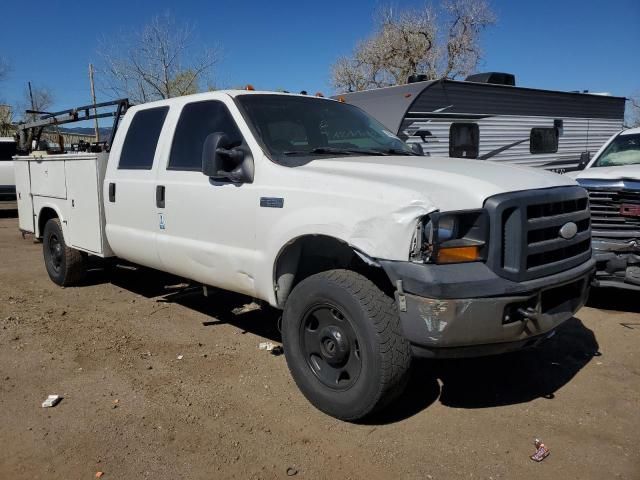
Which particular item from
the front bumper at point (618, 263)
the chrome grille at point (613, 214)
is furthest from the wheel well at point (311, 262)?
the chrome grille at point (613, 214)

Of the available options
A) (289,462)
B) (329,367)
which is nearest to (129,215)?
(329,367)

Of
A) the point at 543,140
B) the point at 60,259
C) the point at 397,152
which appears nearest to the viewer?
the point at 397,152

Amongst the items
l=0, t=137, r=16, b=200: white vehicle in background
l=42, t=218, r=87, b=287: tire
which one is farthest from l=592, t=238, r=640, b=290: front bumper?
l=0, t=137, r=16, b=200: white vehicle in background

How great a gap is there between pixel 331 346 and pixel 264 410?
2.12 ft

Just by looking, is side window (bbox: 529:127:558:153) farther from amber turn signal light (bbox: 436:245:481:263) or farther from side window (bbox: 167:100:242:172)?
amber turn signal light (bbox: 436:245:481:263)

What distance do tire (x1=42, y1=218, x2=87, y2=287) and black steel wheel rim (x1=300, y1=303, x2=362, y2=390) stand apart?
13.3ft

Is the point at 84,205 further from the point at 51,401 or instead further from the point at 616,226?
the point at 616,226

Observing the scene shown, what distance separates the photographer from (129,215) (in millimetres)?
5141

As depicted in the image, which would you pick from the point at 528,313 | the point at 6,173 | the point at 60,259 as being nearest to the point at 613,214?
the point at 528,313

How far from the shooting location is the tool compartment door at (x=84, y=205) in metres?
5.66

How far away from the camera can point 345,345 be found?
132 inches

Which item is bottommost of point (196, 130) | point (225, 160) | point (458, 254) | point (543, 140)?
point (458, 254)

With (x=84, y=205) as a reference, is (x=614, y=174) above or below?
above

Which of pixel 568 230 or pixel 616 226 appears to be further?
pixel 616 226
